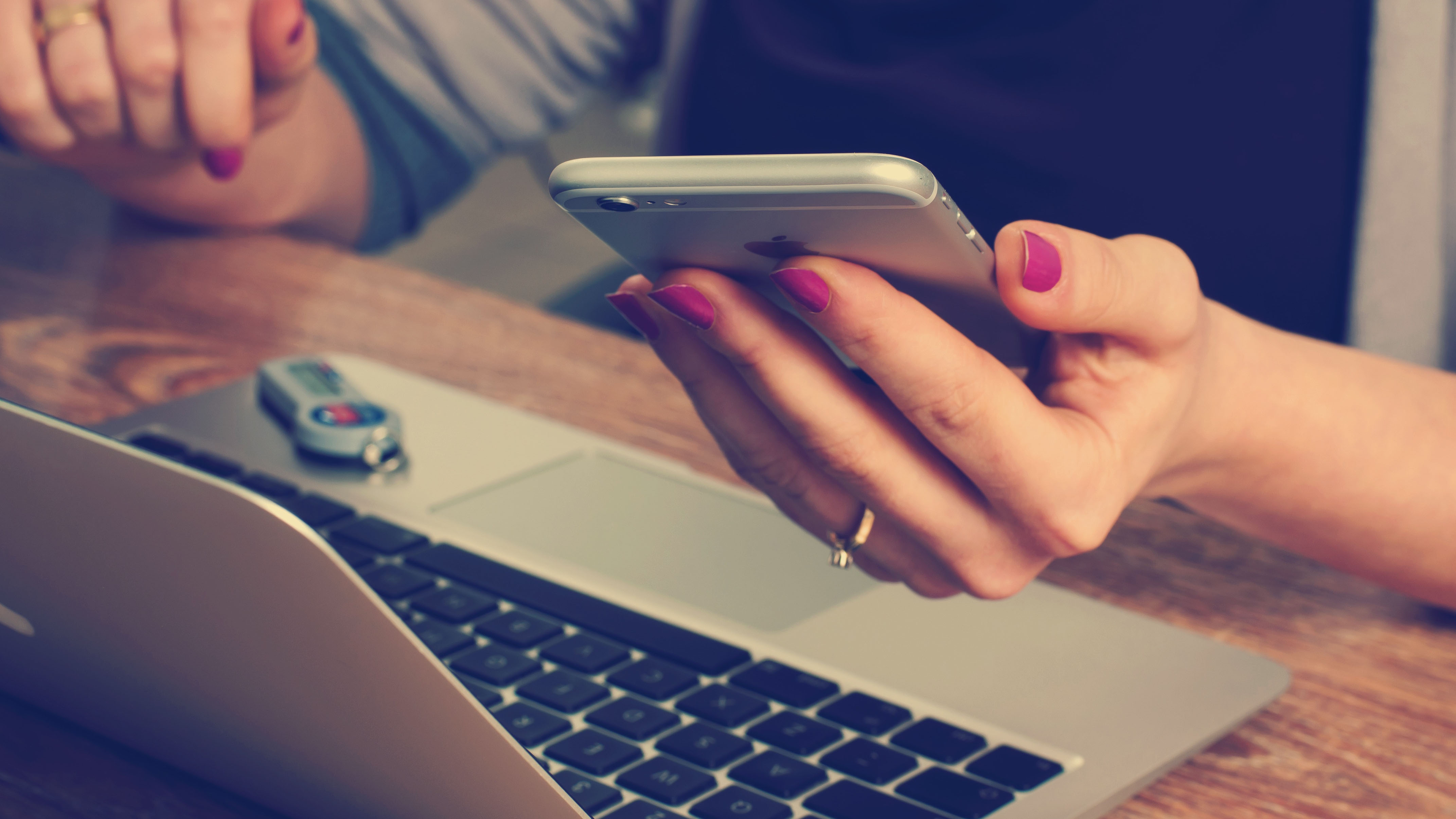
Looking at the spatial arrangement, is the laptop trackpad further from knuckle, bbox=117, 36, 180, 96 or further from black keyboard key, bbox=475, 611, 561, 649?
knuckle, bbox=117, 36, 180, 96

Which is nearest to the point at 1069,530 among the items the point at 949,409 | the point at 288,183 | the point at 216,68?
the point at 949,409

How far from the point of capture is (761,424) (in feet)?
1.26

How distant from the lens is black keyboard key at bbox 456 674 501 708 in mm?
342

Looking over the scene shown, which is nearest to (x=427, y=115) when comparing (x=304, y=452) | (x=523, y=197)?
(x=304, y=452)

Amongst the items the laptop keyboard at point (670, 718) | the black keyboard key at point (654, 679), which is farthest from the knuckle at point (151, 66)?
the black keyboard key at point (654, 679)

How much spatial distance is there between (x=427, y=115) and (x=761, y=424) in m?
0.63

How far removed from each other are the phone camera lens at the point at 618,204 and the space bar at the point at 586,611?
0.15 metres

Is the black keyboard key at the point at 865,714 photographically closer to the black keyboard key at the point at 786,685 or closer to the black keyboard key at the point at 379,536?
the black keyboard key at the point at 786,685

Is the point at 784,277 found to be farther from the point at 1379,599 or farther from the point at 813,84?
the point at 813,84

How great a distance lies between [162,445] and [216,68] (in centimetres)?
24

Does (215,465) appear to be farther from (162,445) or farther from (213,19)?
(213,19)

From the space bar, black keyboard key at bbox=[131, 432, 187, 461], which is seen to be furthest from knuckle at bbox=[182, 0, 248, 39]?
the space bar

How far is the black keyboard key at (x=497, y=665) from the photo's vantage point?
13.8 inches

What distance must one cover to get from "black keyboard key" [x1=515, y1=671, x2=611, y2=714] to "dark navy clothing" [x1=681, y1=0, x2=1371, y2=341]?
0.51 metres
